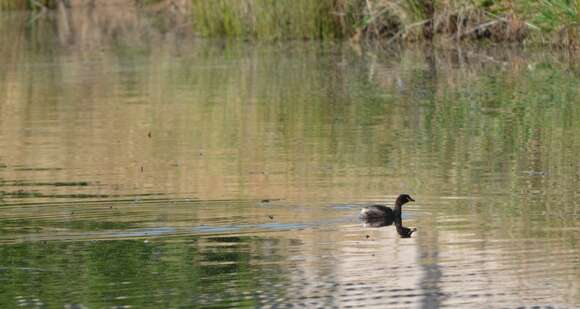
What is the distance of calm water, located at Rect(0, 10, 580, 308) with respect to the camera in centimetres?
798

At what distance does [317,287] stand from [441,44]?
18821 millimetres

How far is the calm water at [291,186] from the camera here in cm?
798

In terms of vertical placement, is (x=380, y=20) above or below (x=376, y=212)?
above

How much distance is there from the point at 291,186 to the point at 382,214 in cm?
195

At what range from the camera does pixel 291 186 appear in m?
11.5

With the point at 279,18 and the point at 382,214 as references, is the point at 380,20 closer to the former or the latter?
the point at 279,18

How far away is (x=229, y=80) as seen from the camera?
21.1 meters

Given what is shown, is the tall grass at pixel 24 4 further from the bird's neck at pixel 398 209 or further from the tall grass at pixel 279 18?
the bird's neck at pixel 398 209

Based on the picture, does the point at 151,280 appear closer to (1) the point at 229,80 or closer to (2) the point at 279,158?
(2) the point at 279,158

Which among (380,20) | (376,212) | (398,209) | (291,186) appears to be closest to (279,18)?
(380,20)

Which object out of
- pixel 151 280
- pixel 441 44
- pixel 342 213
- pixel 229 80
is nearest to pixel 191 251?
pixel 151 280

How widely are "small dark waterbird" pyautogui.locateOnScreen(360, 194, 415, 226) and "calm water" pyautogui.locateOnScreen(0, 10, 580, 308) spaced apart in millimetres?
88

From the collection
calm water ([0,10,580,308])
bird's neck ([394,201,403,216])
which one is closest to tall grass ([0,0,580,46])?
calm water ([0,10,580,308])

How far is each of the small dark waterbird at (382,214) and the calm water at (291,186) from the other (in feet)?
0.29
